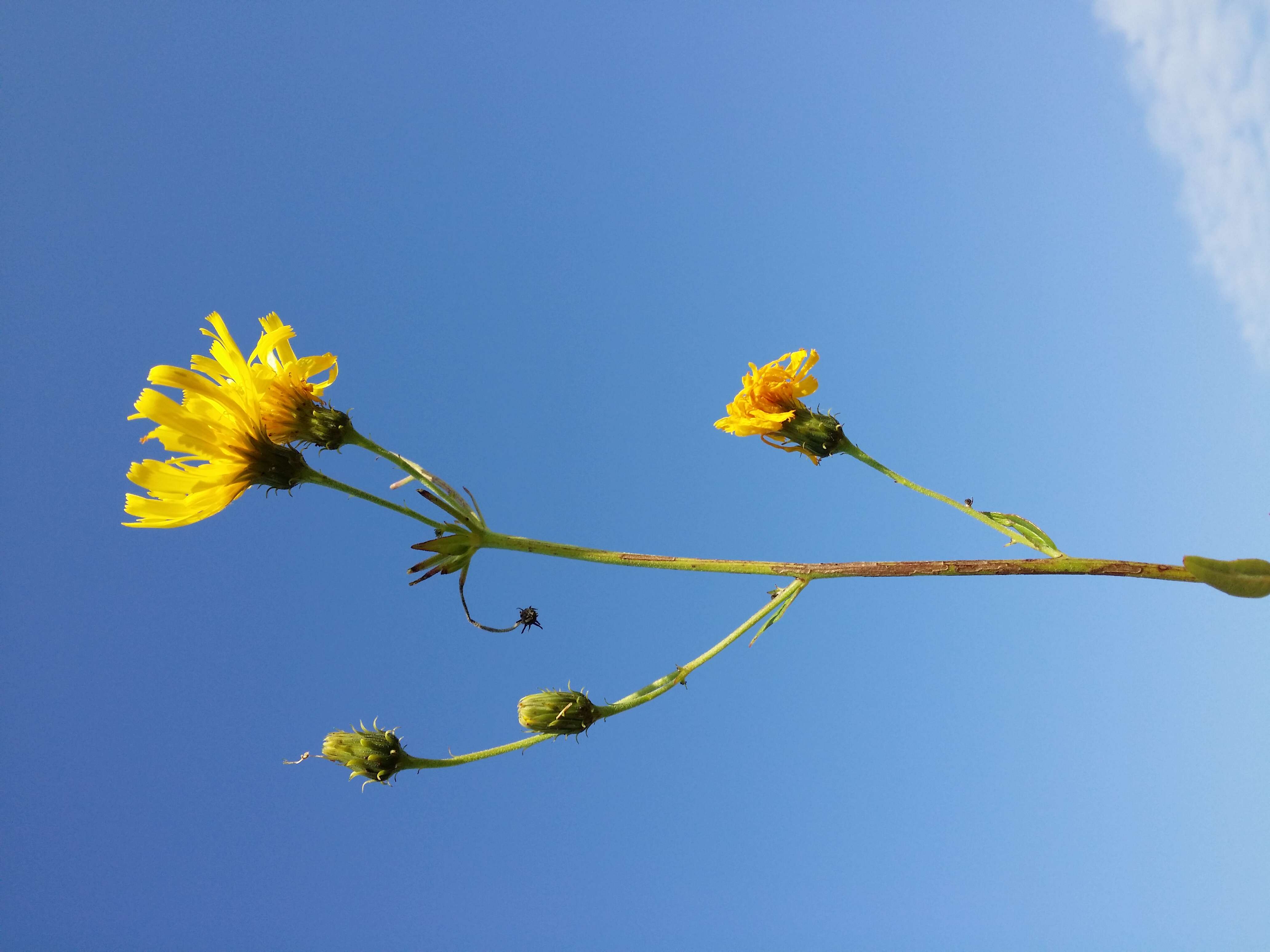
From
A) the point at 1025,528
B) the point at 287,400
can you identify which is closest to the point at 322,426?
the point at 287,400

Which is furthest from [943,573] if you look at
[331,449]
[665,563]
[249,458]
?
[249,458]

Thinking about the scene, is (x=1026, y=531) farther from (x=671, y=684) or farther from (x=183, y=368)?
(x=183, y=368)

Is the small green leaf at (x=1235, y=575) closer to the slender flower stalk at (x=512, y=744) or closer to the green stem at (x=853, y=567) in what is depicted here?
the green stem at (x=853, y=567)

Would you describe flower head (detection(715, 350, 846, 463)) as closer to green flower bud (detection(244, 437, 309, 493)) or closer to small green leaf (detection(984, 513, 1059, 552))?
small green leaf (detection(984, 513, 1059, 552))

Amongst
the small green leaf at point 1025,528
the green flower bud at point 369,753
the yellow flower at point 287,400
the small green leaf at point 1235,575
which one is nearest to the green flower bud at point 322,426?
the yellow flower at point 287,400

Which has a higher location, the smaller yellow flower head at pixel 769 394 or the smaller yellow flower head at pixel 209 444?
the smaller yellow flower head at pixel 769 394
